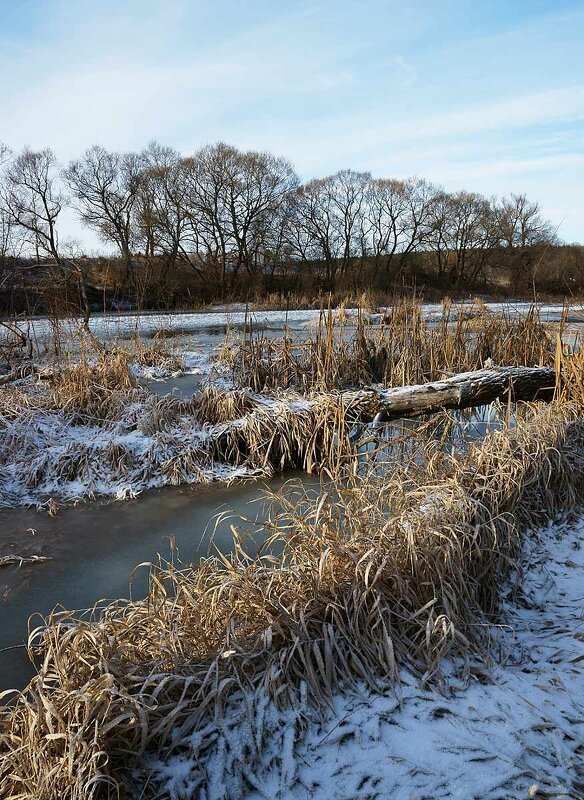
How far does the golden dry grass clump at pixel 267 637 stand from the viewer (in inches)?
70.0

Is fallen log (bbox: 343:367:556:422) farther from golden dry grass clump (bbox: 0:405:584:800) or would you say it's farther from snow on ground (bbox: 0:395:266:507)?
golden dry grass clump (bbox: 0:405:584:800)

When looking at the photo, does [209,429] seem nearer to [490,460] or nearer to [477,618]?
[490,460]

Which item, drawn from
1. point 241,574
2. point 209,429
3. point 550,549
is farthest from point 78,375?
point 550,549

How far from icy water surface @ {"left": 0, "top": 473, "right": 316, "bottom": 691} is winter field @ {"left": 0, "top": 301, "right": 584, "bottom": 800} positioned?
0.07ft

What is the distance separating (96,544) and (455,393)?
4105mm

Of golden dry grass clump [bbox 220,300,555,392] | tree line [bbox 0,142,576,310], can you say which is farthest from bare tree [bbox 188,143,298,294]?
golden dry grass clump [bbox 220,300,555,392]

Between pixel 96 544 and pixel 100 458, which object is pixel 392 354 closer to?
pixel 100 458

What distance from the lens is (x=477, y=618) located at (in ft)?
8.76

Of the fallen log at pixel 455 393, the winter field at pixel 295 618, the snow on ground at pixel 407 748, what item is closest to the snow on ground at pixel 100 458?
the winter field at pixel 295 618

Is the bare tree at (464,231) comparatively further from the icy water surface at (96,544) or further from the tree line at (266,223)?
the icy water surface at (96,544)

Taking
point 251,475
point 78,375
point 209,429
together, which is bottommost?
point 251,475

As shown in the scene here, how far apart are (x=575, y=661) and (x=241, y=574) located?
5.00 ft

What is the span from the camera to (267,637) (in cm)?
221

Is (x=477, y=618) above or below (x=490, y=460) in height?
below
